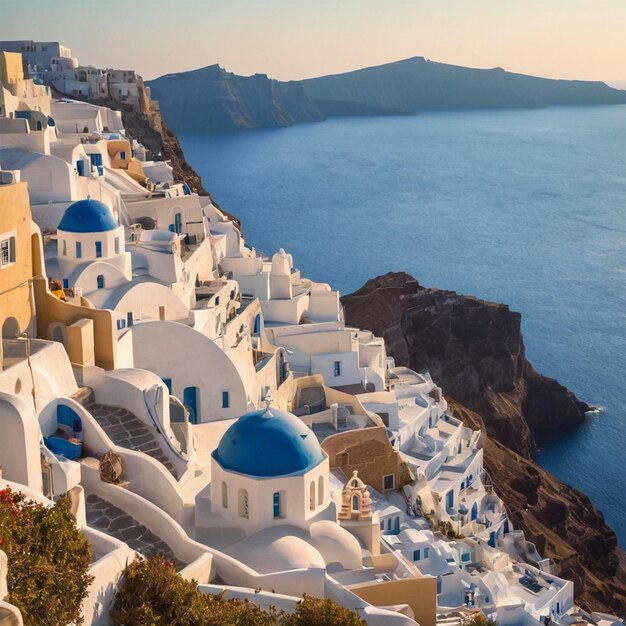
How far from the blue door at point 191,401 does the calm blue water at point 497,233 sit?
98.9ft

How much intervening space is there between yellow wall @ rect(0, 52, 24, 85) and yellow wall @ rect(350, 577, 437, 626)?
3705 centimetres

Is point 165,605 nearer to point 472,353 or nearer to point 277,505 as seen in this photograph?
point 277,505

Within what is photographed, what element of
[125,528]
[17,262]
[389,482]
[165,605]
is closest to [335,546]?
[125,528]

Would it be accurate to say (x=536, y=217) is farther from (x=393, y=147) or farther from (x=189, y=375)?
(x=189, y=375)

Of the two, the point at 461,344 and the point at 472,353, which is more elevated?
the point at 461,344

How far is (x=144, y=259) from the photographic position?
1268 inches

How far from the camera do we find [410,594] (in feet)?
63.9

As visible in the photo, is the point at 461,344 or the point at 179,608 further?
the point at 461,344

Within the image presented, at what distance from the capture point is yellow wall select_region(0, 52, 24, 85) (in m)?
49.7

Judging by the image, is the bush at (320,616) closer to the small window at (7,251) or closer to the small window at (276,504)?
the small window at (276,504)

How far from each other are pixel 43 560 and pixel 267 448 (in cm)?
722

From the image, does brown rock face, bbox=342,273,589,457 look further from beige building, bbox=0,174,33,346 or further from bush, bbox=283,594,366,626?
bush, bbox=283,594,366,626

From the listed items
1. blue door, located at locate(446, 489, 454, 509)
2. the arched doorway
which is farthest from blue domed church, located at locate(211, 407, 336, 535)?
blue door, located at locate(446, 489, 454, 509)

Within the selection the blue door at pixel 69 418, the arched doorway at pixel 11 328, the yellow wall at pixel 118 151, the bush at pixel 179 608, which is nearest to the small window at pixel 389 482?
the arched doorway at pixel 11 328
